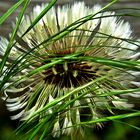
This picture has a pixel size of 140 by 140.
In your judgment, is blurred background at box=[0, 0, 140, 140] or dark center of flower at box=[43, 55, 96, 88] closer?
dark center of flower at box=[43, 55, 96, 88]

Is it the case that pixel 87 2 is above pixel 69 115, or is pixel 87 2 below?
above

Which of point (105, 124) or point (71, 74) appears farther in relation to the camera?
point (105, 124)

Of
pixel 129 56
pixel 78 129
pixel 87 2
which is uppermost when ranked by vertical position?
pixel 87 2

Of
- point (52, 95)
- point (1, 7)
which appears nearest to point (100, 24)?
point (52, 95)

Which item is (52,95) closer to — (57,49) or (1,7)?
(57,49)

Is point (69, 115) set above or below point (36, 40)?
below

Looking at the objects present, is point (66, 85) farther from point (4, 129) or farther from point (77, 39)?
point (4, 129)

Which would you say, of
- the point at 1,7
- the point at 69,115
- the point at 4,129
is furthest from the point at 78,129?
the point at 1,7

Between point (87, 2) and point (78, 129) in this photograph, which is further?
point (87, 2)

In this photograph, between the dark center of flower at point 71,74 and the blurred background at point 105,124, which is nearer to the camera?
the dark center of flower at point 71,74

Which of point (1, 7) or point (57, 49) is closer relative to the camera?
point (57, 49)
